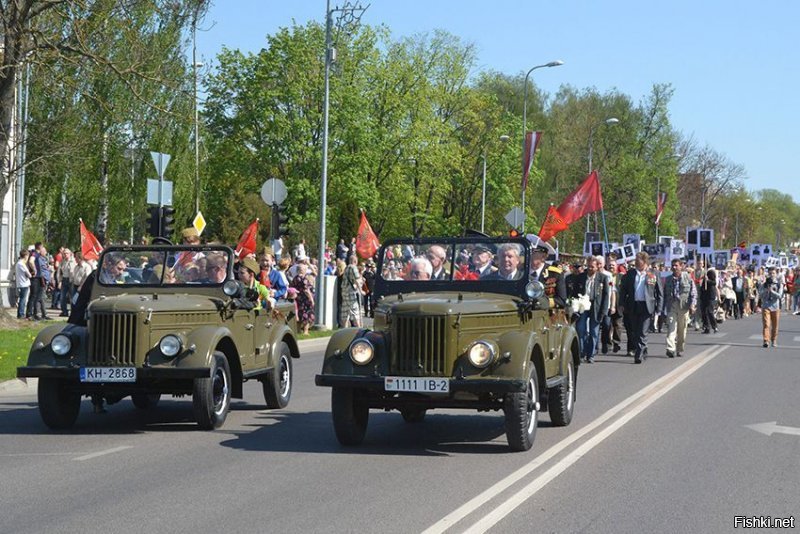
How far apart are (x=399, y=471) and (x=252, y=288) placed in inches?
181

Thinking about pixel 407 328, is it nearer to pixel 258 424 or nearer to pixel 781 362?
pixel 258 424

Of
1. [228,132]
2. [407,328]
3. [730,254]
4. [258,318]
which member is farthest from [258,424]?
[730,254]

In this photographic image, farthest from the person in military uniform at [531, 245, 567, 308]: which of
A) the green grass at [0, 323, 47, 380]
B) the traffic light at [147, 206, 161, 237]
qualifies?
the traffic light at [147, 206, 161, 237]

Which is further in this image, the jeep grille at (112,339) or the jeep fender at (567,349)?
the jeep fender at (567,349)

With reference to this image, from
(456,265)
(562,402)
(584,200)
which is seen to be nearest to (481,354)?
(456,265)

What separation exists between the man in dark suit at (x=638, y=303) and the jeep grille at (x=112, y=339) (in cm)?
1249

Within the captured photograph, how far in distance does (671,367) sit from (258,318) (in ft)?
32.6

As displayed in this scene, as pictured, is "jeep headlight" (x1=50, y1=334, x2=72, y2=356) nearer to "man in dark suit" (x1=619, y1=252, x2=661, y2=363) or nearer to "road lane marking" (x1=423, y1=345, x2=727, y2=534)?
"road lane marking" (x1=423, y1=345, x2=727, y2=534)

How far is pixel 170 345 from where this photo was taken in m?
11.7

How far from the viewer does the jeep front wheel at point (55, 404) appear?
39.4ft

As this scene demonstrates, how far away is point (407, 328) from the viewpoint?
10.4 meters

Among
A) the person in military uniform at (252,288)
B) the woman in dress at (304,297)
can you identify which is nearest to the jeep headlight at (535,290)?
the person in military uniform at (252,288)

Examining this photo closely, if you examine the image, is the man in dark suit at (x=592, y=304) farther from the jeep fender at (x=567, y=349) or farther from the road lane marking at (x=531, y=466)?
the jeep fender at (x=567, y=349)

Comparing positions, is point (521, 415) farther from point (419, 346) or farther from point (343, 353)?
point (343, 353)
